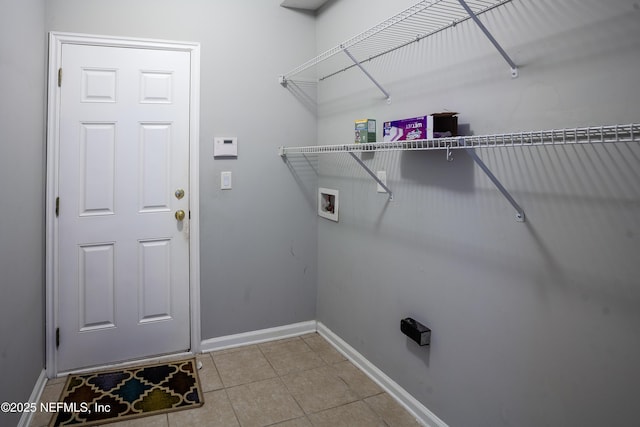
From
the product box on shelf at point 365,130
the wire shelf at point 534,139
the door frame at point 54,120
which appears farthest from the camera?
the door frame at point 54,120

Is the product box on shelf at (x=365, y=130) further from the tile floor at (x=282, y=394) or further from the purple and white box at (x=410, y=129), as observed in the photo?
the tile floor at (x=282, y=394)

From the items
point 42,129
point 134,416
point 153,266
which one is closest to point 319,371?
point 134,416

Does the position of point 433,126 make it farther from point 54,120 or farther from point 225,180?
point 54,120

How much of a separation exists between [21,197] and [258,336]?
5.49 feet

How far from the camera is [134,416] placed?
203 cm

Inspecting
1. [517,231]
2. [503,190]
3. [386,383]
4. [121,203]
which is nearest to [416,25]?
[503,190]

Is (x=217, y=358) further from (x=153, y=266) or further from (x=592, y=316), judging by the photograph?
(x=592, y=316)

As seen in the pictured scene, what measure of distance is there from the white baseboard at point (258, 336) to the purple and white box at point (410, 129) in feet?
5.62

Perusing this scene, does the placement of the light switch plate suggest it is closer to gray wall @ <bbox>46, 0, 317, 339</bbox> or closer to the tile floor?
gray wall @ <bbox>46, 0, 317, 339</bbox>

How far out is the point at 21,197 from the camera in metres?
1.89

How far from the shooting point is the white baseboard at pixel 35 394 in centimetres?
188

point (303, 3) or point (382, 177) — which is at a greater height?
point (303, 3)

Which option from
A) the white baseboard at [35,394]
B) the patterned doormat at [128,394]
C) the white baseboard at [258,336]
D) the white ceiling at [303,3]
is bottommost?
the patterned doormat at [128,394]

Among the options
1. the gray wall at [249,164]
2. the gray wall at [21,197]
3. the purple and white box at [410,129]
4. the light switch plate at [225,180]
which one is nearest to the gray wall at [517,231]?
the purple and white box at [410,129]
